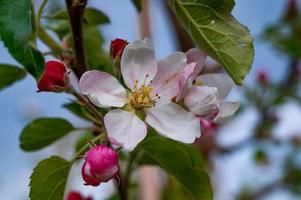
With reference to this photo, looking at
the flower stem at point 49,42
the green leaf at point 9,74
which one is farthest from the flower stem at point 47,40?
the green leaf at point 9,74

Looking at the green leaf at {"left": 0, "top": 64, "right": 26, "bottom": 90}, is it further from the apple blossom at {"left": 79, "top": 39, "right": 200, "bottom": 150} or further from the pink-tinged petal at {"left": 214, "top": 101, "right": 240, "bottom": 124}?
the pink-tinged petal at {"left": 214, "top": 101, "right": 240, "bottom": 124}

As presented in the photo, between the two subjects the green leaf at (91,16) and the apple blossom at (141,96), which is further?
the green leaf at (91,16)

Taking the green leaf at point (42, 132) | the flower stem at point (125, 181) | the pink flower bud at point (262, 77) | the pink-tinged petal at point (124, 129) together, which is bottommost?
the pink flower bud at point (262, 77)

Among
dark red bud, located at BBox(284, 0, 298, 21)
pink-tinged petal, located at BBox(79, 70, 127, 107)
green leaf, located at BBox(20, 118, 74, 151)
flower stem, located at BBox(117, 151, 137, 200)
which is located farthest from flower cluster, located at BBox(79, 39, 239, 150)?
dark red bud, located at BBox(284, 0, 298, 21)

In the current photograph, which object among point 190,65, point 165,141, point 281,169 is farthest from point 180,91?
point 281,169

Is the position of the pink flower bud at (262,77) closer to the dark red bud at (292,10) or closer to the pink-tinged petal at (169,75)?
the dark red bud at (292,10)

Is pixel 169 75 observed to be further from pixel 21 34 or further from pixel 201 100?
pixel 21 34

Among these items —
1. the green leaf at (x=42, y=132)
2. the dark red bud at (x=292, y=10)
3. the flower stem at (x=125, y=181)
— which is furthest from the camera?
the dark red bud at (x=292, y=10)
